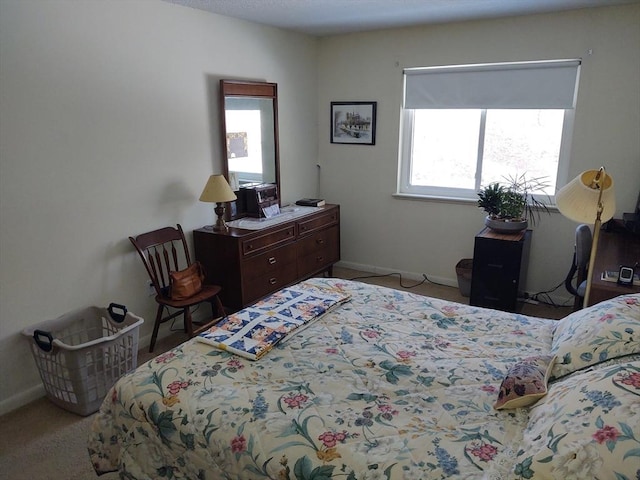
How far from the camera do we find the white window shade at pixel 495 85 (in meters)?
3.61

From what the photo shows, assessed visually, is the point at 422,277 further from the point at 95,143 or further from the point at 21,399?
the point at 21,399

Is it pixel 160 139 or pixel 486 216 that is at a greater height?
pixel 160 139

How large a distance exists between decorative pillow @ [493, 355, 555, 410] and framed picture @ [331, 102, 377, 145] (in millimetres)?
3199

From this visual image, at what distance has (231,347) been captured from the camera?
1.89 m

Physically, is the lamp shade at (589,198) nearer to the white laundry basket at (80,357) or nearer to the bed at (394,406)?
the bed at (394,406)

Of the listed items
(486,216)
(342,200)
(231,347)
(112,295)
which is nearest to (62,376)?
(112,295)

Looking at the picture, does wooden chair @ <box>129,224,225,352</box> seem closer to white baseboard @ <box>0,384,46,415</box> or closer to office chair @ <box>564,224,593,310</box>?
white baseboard @ <box>0,384,46,415</box>

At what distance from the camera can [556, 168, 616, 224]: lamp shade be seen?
2.02 metres

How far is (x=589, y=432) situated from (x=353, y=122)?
3.81 m

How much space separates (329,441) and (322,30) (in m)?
3.77

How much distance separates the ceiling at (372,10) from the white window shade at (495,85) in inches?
15.8

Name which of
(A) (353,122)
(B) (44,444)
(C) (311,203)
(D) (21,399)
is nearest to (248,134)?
(C) (311,203)

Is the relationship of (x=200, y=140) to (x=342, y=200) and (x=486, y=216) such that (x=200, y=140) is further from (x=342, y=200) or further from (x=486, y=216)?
(x=486, y=216)

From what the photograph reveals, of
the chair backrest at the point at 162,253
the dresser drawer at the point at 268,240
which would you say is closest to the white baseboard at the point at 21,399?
the chair backrest at the point at 162,253
